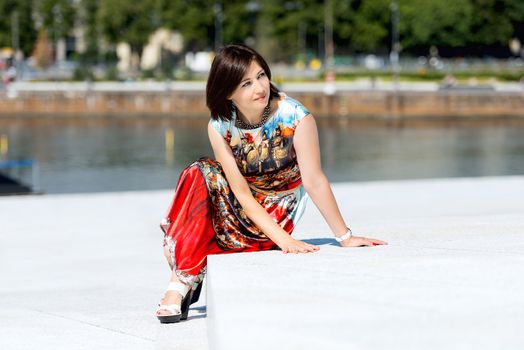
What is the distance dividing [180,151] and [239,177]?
39.3 m

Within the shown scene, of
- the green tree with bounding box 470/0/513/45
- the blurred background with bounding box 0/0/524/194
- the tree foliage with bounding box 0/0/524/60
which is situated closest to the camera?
the blurred background with bounding box 0/0/524/194

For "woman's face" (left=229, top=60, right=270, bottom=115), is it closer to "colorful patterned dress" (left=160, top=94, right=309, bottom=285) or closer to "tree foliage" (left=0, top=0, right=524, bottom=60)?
"colorful patterned dress" (left=160, top=94, right=309, bottom=285)

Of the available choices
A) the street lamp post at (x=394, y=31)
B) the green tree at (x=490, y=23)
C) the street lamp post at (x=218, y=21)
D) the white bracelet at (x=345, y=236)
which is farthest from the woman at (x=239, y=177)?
the green tree at (x=490, y=23)

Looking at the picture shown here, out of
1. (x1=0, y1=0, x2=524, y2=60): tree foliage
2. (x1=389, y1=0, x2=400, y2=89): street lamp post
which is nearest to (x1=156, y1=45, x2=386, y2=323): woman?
(x1=389, y1=0, x2=400, y2=89): street lamp post

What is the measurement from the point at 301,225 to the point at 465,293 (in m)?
4.30

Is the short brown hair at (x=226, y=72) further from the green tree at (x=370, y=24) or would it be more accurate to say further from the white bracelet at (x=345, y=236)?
the green tree at (x=370, y=24)

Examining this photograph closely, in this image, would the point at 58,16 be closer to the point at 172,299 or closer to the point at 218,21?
the point at 218,21

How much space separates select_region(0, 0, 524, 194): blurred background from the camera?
130ft

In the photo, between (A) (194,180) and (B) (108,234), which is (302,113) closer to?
(A) (194,180)

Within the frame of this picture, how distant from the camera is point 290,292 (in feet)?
12.4

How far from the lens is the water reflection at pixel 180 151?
3531 centimetres

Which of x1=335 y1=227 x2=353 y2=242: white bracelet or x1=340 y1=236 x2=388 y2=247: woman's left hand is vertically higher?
x1=335 y1=227 x2=353 y2=242: white bracelet

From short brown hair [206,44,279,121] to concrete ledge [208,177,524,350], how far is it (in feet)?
2.14

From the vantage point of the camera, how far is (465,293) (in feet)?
12.1
